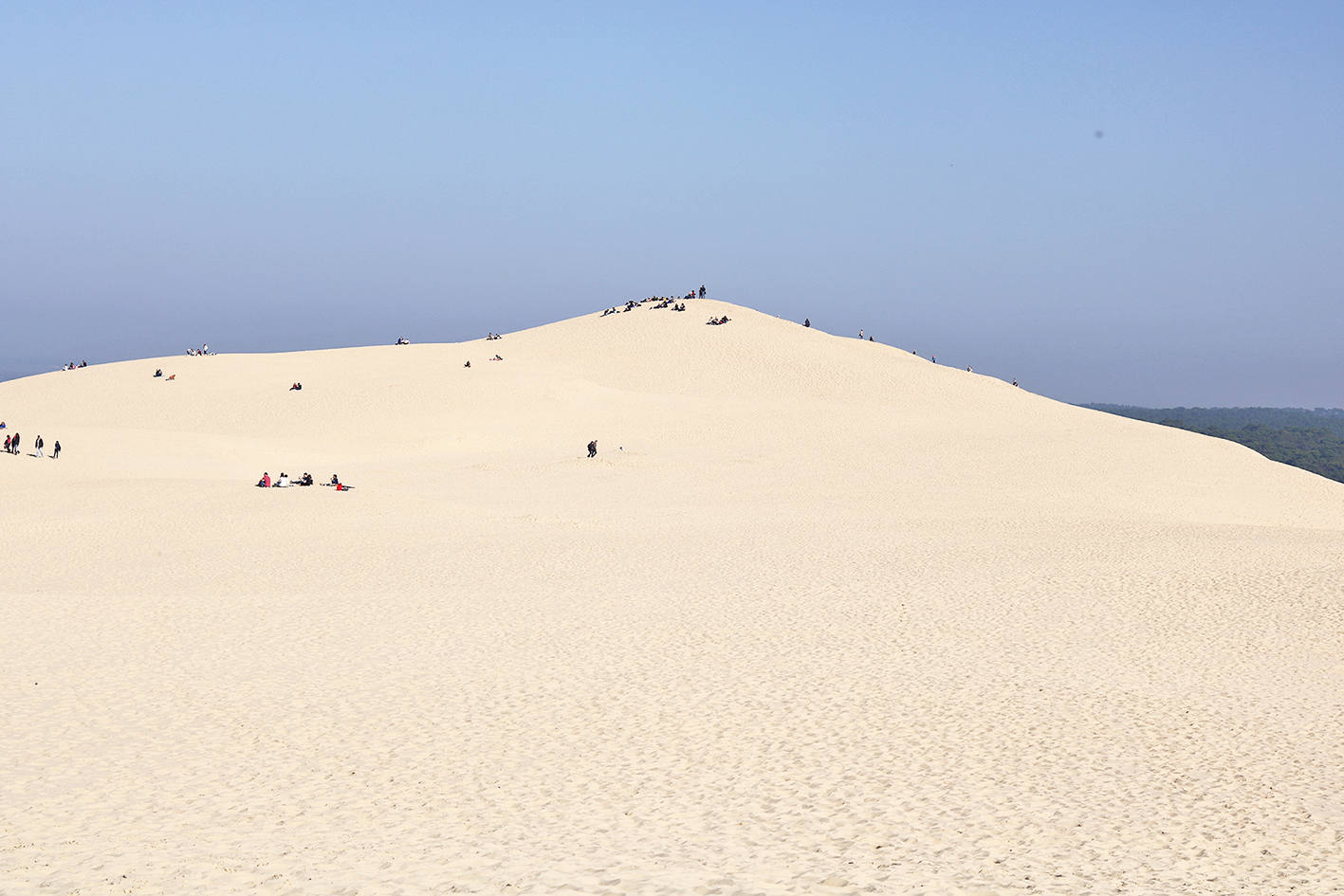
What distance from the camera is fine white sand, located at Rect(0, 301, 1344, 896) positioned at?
7953 mm

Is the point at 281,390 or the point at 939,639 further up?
the point at 281,390

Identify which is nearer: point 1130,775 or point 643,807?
point 643,807

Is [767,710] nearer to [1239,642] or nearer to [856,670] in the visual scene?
[856,670]

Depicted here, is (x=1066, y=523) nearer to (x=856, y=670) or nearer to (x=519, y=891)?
(x=856, y=670)

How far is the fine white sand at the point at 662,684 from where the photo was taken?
26.1 feet

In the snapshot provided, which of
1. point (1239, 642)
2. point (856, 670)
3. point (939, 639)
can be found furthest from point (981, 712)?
point (1239, 642)

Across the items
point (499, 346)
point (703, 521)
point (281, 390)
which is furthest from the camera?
point (499, 346)

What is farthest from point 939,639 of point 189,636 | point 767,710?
point 189,636

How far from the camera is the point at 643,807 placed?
29.3 ft

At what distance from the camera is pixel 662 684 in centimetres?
1266

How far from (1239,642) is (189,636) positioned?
49.4ft

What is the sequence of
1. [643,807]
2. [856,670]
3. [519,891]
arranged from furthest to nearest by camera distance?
[856,670]
[643,807]
[519,891]

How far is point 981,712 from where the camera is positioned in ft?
38.5

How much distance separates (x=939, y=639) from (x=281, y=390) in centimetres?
4150
